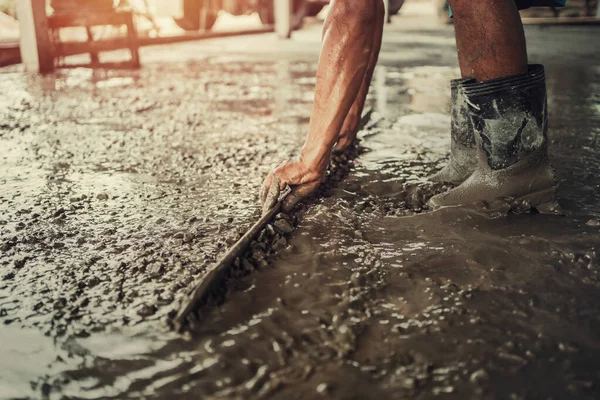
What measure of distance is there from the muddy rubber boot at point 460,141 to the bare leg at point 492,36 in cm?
9

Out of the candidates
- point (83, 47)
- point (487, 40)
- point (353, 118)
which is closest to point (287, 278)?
point (487, 40)

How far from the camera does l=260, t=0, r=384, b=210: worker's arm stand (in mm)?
1846

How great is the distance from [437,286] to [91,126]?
2.67 meters

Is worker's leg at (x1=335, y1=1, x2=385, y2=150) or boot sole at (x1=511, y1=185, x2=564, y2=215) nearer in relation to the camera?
boot sole at (x1=511, y1=185, x2=564, y2=215)

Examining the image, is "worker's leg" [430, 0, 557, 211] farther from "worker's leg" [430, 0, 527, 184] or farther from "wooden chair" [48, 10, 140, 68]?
"wooden chair" [48, 10, 140, 68]

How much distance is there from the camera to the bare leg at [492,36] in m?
1.89

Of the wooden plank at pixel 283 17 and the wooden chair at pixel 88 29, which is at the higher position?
the wooden plank at pixel 283 17

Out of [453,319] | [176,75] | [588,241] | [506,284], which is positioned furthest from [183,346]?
[176,75]

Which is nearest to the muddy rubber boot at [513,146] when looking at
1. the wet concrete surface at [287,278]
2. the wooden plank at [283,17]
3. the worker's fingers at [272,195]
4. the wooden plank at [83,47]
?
the wet concrete surface at [287,278]

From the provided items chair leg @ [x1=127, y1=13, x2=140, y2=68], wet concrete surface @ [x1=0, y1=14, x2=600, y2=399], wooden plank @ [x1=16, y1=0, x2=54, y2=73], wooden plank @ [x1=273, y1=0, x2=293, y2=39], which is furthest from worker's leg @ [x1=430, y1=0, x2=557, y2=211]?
wooden plank @ [x1=273, y1=0, x2=293, y2=39]

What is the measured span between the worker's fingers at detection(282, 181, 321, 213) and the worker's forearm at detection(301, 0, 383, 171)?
0.26 ft

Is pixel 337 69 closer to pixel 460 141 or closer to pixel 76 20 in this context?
pixel 460 141

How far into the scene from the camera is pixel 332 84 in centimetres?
187

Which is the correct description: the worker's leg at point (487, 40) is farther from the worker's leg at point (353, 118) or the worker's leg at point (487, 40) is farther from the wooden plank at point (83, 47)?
the wooden plank at point (83, 47)
